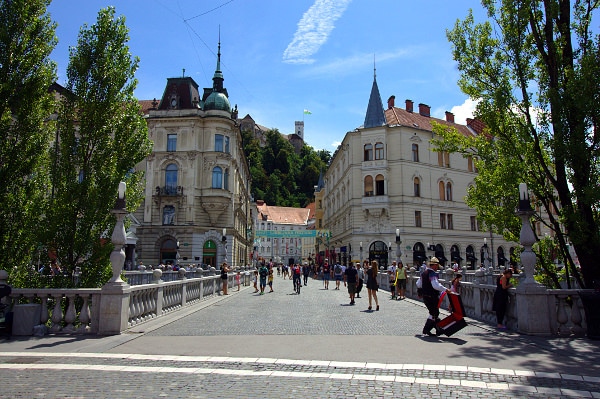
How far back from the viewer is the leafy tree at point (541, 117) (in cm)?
1098

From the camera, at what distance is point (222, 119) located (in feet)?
147

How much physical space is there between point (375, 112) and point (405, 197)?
10155mm

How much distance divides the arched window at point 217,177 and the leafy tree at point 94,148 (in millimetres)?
31815

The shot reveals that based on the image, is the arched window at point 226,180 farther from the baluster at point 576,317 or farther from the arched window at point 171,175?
the baluster at point 576,317

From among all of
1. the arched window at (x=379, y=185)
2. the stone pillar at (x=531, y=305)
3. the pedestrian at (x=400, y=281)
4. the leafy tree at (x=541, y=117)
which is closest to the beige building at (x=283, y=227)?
the arched window at (x=379, y=185)

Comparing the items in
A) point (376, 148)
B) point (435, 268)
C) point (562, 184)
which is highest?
point (376, 148)

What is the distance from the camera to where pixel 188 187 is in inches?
1716

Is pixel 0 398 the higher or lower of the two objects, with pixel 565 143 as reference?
lower

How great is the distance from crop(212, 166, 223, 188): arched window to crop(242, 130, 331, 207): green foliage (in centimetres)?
7564

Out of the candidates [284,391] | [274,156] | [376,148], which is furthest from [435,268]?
[274,156]

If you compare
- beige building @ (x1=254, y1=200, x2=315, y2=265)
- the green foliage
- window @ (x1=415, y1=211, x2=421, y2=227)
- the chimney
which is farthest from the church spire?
the green foliage

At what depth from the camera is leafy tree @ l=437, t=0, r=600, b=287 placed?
11.0 meters

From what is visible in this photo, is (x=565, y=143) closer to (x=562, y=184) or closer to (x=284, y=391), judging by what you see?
(x=562, y=184)

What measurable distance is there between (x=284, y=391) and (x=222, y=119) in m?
41.6
